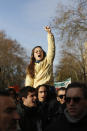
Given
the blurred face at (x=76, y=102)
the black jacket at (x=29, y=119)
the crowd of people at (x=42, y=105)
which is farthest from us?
the black jacket at (x=29, y=119)

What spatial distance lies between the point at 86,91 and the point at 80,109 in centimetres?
23

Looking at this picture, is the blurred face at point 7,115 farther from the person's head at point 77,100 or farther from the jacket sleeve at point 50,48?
the jacket sleeve at point 50,48

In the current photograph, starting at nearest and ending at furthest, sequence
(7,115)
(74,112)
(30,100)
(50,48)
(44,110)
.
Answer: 1. (7,115)
2. (74,112)
3. (30,100)
4. (44,110)
5. (50,48)

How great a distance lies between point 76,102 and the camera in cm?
266

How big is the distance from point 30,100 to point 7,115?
2.04 meters

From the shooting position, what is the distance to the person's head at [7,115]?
181cm

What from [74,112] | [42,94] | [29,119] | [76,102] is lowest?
[29,119]

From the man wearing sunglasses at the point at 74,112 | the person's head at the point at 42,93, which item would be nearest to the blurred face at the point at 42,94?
the person's head at the point at 42,93

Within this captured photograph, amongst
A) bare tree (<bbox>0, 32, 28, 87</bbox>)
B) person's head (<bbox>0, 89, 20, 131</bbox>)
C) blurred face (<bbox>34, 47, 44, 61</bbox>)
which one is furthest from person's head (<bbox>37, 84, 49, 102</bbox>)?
bare tree (<bbox>0, 32, 28, 87</bbox>)

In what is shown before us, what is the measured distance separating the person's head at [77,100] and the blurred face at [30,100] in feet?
3.98

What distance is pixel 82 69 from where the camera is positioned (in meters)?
38.9

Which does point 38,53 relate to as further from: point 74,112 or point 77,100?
point 74,112

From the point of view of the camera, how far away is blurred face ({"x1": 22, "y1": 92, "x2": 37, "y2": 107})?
3.85 m

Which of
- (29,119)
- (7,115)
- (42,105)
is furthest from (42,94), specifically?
(7,115)
